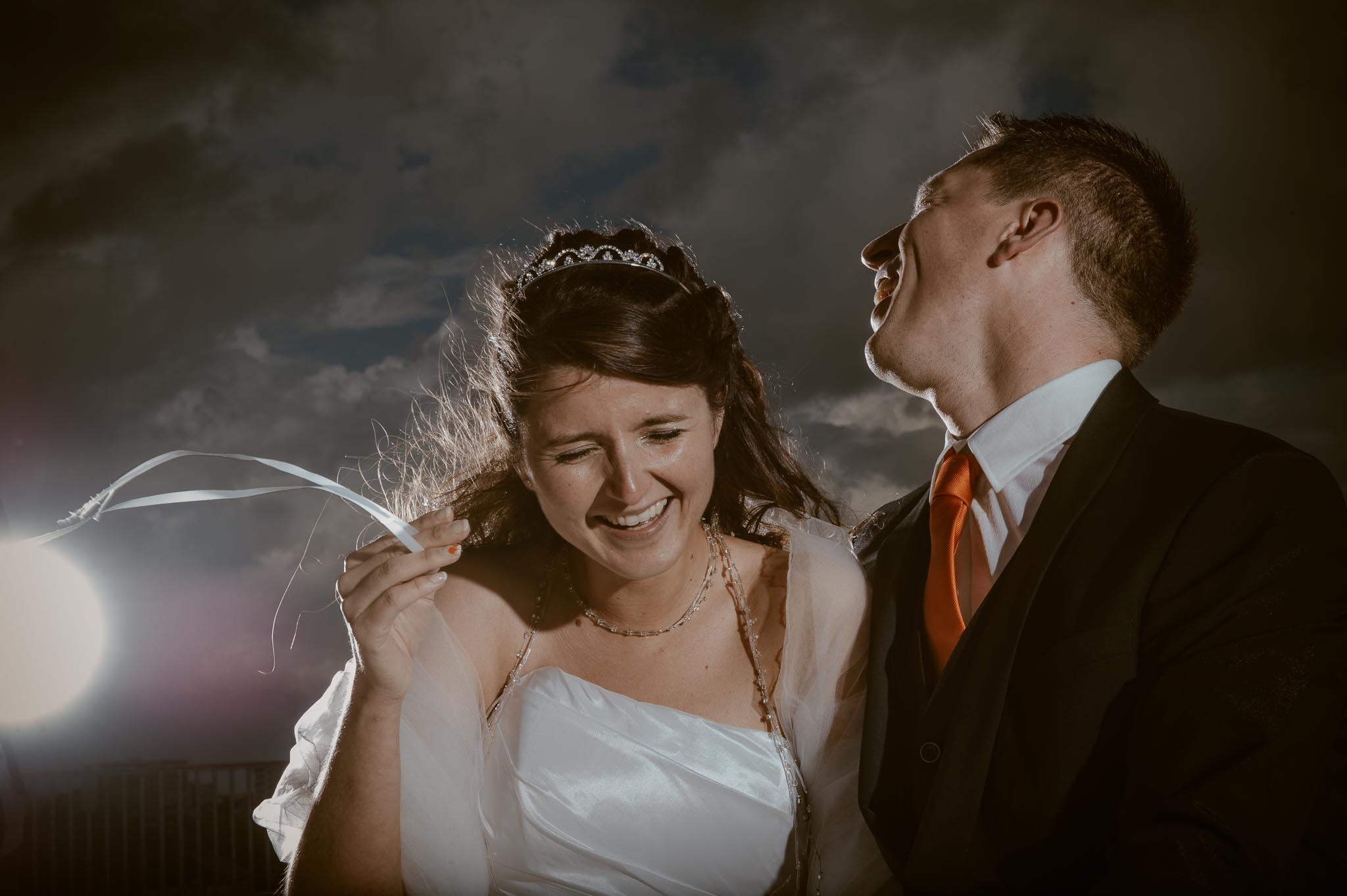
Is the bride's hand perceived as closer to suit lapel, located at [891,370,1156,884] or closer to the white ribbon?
the white ribbon

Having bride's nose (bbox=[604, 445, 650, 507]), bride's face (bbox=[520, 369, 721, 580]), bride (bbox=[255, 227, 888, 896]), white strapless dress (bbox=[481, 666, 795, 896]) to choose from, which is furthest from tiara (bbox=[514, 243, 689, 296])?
white strapless dress (bbox=[481, 666, 795, 896])

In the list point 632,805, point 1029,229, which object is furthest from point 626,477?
→ point 1029,229

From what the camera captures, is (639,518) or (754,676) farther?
(754,676)

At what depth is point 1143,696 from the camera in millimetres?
1896

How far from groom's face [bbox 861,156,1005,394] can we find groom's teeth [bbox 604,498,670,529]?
3.06 feet

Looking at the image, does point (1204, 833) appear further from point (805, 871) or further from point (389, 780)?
point (389, 780)

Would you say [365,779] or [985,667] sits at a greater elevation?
[985,667]

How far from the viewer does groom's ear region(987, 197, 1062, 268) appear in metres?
2.65

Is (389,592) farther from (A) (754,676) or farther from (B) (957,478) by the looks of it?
(B) (957,478)

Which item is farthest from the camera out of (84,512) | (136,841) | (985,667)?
(136,841)

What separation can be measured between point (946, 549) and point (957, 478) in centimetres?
26

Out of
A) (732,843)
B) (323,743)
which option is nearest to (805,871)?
(732,843)

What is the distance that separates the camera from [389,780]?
2.27 meters

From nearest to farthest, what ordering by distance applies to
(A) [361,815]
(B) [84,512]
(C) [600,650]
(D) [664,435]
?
(B) [84,512]
(A) [361,815]
(D) [664,435]
(C) [600,650]
